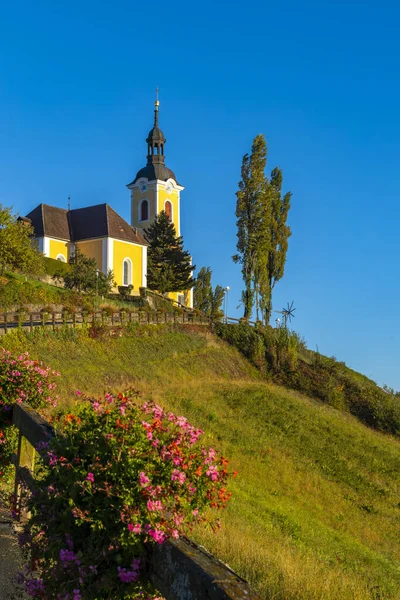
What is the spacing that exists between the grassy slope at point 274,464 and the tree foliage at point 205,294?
1377 inches

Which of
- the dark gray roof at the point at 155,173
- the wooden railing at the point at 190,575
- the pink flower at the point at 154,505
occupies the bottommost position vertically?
the wooden railing at the point at 190,575

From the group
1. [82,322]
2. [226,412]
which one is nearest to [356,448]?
[226,412]

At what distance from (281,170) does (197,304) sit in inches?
1127

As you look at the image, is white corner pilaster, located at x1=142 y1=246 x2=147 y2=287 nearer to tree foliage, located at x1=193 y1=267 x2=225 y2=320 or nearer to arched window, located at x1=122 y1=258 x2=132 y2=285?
arched window, located at x1=122 y1=258 x2=132 y2=285

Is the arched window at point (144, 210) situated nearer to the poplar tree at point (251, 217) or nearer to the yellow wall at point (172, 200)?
the yellow wall at point (172, 200)

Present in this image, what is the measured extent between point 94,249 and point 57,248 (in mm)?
3583

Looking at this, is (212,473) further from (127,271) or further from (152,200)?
(152,200)

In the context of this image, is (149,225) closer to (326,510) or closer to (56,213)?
(56,213)

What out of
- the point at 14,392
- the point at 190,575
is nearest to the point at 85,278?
the point at 14,392

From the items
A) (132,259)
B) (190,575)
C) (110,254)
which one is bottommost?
(190,575)

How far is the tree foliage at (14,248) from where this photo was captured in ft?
135

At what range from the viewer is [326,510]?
17469 millimetres

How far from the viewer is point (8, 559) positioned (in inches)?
218

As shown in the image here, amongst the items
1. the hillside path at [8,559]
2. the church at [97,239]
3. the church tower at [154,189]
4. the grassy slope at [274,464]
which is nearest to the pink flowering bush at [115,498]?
the hillside path at [8,559]
